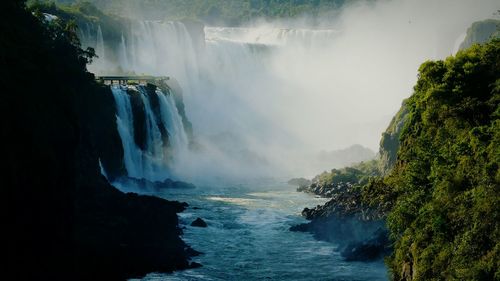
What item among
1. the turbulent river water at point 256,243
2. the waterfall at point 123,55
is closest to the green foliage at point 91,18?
the waterfall at point 123,55

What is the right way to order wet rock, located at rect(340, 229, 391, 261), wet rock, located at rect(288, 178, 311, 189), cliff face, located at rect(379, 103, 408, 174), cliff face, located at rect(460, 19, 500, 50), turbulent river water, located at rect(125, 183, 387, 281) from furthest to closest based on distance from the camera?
cliff face, located at rect(460, 19, 500, 50)
wet rock, located at rect(288, 178, 311, 189)
cliff face, located at rect(379, 103, 408, 174)
wet rock, located at rect(340, 229, 391, 261)
turbulent river water, located at rect(125, 183, 387, 281)

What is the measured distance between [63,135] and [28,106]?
4.18 m

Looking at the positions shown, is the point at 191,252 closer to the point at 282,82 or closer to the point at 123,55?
the point at 123,55

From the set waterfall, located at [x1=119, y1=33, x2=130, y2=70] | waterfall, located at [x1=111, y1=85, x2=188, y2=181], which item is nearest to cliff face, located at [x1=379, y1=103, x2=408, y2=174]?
waterfall, located at [x1=111, y1=85, x2=188, y2=181]

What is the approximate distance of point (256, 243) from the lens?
4516cm

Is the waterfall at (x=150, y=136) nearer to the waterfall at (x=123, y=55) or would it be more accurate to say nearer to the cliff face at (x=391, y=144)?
the waterfall at (x=123, y=55)

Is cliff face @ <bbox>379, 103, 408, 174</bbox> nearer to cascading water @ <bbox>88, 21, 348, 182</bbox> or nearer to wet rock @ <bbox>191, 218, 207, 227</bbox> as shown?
cascading water @ <bbox>88, 21, 348, 182</bbox>

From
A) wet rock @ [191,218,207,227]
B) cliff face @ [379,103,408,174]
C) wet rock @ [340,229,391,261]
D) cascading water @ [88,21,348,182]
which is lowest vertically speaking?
wet rock @ [340,229,391,261]

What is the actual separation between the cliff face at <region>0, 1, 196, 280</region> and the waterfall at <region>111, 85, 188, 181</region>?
9.20 m

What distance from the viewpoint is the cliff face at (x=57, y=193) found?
30.3 metres

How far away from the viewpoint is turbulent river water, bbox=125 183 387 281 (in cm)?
3841

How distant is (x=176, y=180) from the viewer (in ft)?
225

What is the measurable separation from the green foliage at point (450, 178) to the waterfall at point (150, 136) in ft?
108

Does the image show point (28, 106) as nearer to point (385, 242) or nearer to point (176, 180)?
point (385, 242)
